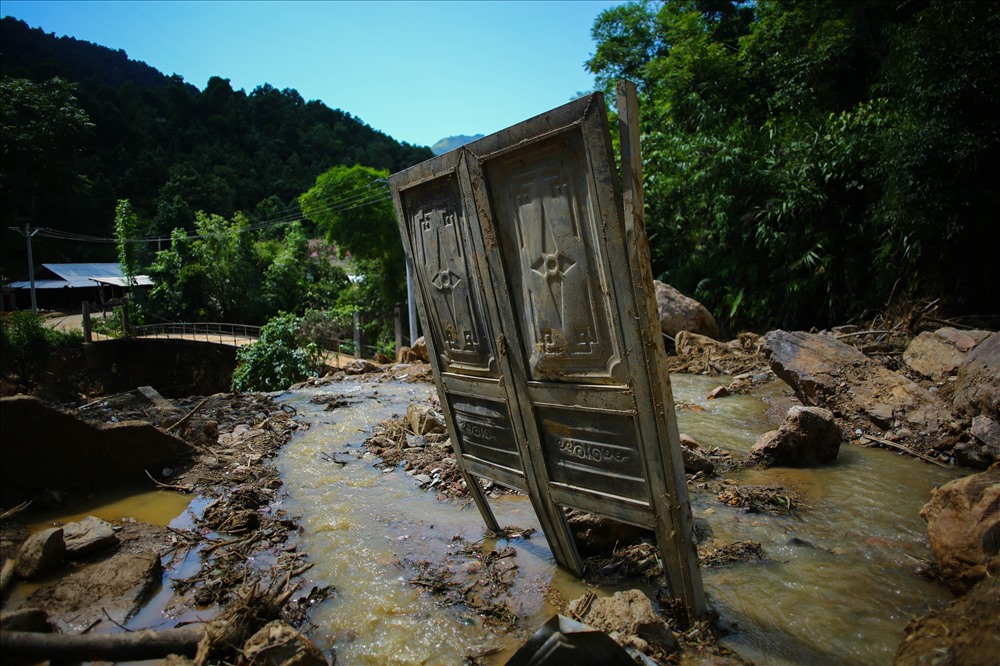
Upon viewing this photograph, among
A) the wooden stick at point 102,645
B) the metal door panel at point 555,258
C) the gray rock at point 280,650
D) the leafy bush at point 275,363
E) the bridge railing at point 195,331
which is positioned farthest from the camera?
the bridge railing at point 195,331

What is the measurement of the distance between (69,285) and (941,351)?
106 ft

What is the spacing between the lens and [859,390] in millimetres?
6848

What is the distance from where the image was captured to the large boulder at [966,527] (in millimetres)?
3061

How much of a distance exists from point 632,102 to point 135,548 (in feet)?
14.8

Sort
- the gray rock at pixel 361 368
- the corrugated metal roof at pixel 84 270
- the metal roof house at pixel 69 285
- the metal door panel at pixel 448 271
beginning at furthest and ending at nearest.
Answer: the corrugated metal roof at pixel 84 270
the metal roof house at pixel 69 285
the gray rock at pixel 361 368
the metal door panel at pixel 448 271

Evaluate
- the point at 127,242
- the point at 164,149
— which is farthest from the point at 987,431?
the point at 164,149

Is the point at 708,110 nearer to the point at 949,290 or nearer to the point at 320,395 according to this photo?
the point at 949,290

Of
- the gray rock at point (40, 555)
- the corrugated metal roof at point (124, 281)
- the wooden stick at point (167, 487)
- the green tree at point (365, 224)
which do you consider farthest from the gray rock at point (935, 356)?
the corrugated metal roof at point (124, 281)

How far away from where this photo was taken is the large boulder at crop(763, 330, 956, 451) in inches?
235

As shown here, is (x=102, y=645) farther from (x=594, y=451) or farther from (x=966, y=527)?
(x=966, y=527)

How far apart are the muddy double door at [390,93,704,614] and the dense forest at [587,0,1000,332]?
8.49 m

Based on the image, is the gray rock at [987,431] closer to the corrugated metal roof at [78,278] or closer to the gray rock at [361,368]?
the gray rock at [361,368]

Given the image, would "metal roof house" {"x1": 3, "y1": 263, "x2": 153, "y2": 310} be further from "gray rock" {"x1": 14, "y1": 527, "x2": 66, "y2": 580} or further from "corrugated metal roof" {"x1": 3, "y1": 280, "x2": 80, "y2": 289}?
"gray rock" {"x1": 14, "y1": 527, "x2": 66, "y2": 580}

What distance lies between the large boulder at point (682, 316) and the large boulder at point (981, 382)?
6122mm
